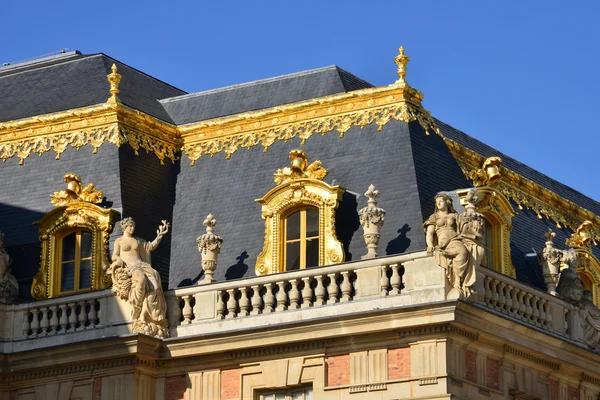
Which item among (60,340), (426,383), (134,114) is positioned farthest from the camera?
(134,114)

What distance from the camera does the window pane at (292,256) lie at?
40375mm

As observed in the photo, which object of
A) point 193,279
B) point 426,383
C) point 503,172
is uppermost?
point 503,172

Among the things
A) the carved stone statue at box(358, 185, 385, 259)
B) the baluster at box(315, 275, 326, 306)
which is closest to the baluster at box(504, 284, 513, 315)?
the carved stone statue at box(358, 185, 385, 259)

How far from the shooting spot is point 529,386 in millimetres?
39562

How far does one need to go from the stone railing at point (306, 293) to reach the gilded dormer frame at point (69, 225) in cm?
221

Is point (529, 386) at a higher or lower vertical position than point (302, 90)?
lower

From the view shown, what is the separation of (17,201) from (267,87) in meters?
5.93

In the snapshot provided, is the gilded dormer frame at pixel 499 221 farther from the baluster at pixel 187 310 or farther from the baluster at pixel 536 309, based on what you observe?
the baluster at pixel 187 310

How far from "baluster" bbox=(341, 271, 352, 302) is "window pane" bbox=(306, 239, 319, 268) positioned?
4.61ft

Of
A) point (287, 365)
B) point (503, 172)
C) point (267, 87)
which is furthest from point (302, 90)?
point (287, 365)

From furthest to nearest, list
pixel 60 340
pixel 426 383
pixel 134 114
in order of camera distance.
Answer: pixel 134 114
pixel 60 340
pixel 426 383

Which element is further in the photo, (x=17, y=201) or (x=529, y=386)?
(x=17, y=201)

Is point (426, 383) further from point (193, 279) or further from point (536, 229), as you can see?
point (536, 229)

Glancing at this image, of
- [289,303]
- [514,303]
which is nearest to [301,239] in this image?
[289,303]
